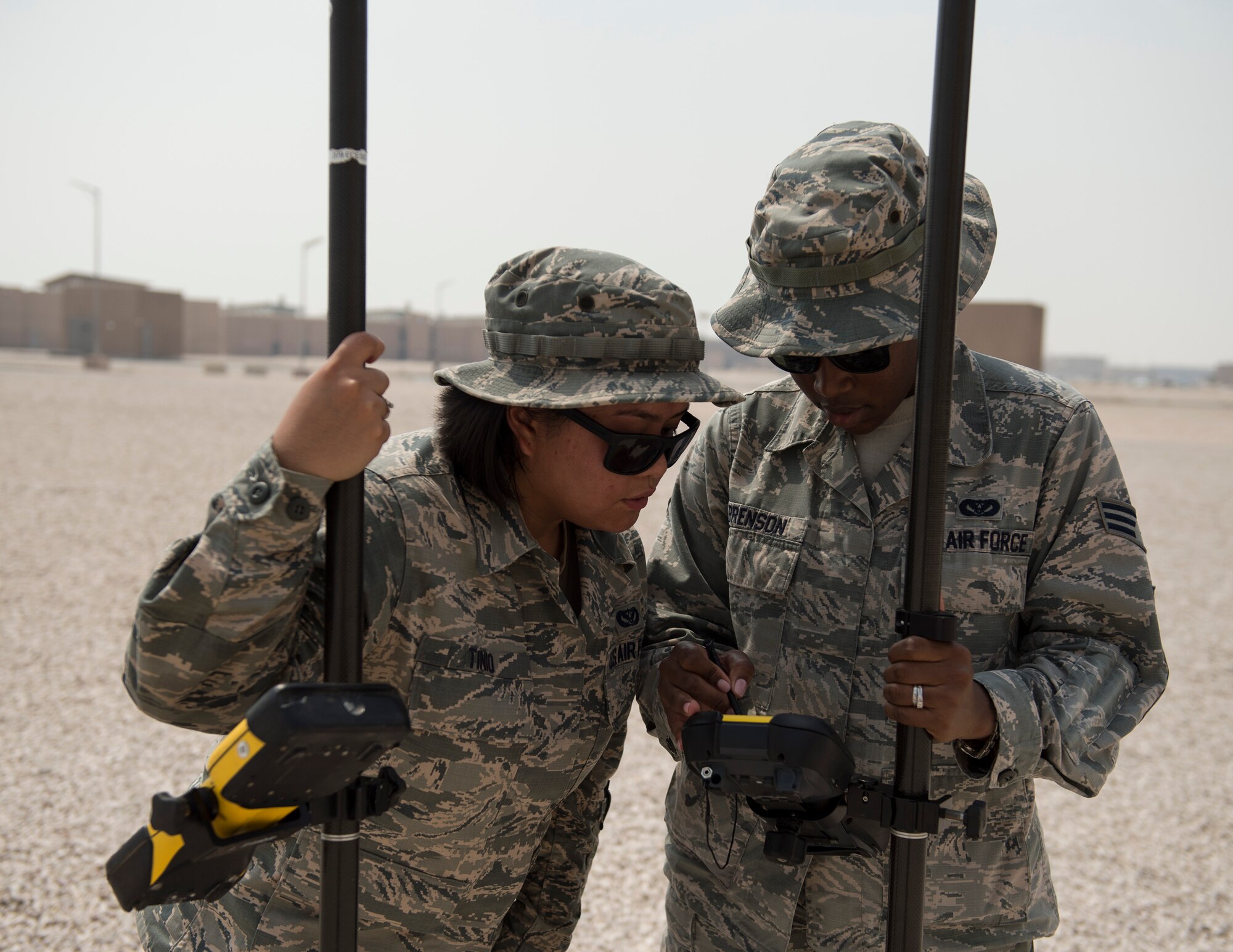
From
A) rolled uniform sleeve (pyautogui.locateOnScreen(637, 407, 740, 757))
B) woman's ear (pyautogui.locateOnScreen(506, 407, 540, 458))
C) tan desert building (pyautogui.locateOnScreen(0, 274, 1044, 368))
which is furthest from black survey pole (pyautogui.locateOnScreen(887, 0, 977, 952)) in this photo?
tan desert building (pyautogui.locateOnScreen(0, 274, 1044, 368))

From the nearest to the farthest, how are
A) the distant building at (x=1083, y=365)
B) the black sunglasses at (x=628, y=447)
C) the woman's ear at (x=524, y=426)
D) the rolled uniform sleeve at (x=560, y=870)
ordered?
the black sunglasses at (x=628, y=447) → the woman's ear at (x=524, y=426) → the rolled uniform sleeve at (x=560, y=870) → the distant building at (x=1083, y=365)

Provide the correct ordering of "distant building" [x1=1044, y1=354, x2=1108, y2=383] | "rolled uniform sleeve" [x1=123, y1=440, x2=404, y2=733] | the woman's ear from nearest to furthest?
"rolled uniform sleeve" [x1=123, y1=440, x2=404, y2=733] < the woman's ear < "distant building" [x1=1044, y1=354, x2=1108, y2=383]

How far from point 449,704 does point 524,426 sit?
0.52 metres

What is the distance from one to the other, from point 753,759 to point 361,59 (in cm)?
118

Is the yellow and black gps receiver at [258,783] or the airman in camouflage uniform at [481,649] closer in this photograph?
the yellow and black gps receiver at [258,783]

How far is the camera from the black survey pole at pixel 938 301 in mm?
1430

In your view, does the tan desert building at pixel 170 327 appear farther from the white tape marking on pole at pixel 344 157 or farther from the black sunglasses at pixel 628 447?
the white tape marking on pole at pixel 344 157

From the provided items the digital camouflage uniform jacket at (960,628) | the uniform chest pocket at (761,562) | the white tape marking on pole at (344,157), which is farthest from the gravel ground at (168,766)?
the white tape marking on pole at (344,157)

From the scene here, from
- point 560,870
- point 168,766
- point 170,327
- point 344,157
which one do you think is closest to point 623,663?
point 560,870

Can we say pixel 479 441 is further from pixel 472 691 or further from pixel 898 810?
pixel 898 810

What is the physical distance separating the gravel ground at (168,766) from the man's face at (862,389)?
2662mm

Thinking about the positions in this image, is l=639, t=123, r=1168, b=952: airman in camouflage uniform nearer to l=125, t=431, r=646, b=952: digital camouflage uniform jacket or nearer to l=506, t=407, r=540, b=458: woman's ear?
l=125, t=431, r=646, b=952: digital camouflage uniform jacket

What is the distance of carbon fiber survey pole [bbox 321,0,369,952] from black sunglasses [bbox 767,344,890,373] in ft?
2.84

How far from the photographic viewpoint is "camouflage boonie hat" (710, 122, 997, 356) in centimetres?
193
